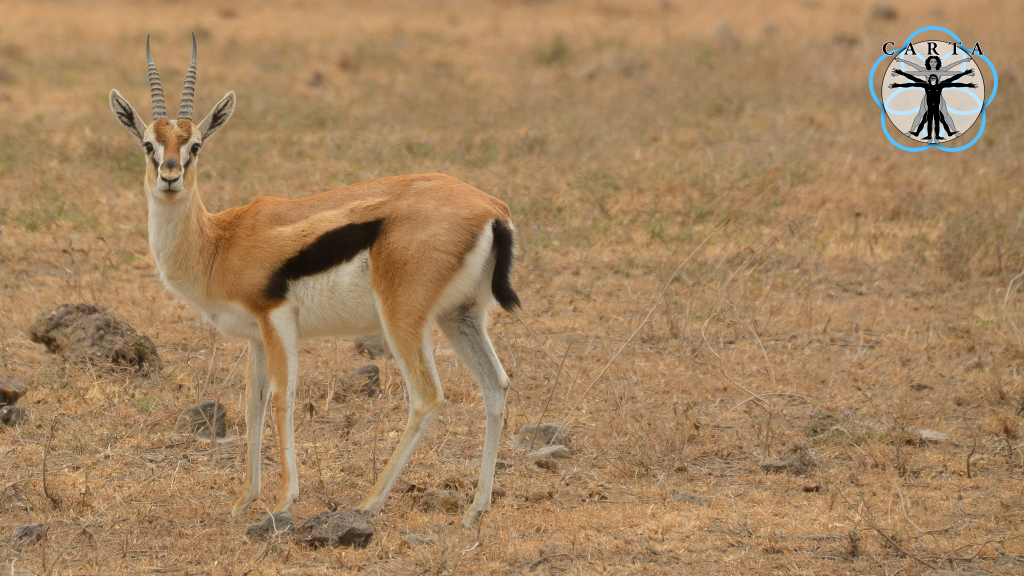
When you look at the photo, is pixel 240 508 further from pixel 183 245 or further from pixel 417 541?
pixel 183 245

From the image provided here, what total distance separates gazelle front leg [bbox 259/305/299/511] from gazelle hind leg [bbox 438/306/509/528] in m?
0.72

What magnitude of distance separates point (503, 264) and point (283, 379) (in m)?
1.11

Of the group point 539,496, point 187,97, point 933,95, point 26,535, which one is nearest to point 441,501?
point 539,496

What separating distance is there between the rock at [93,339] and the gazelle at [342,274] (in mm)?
1640

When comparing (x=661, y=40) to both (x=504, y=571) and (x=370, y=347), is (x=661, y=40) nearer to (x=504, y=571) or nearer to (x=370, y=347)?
(x=370, y=347)

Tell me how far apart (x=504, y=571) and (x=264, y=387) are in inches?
61.0

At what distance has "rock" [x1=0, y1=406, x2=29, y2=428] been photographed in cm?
578

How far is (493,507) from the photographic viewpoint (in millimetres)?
4953

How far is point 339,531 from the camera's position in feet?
14.2

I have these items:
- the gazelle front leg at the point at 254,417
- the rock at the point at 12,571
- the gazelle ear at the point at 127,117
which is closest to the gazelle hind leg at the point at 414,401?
the gazelle front leg at the point at 254,417

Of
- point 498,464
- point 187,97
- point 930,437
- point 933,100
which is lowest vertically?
point 498,464

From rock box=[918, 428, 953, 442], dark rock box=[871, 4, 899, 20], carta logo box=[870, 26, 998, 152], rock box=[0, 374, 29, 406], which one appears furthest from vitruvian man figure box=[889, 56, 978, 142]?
dark rock box=[871, 4, 899, 20]

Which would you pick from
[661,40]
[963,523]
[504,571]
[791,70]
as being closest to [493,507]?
[504,571]

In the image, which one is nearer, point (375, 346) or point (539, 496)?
point (539, 496)
